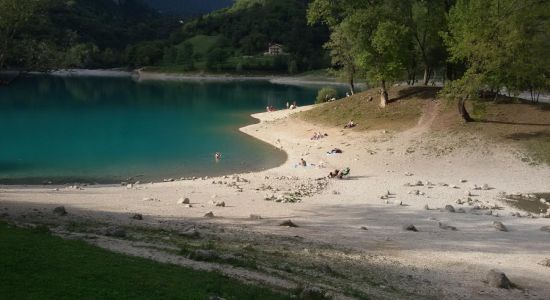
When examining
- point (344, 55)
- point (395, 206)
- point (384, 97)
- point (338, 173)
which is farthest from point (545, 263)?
point (344, 55)

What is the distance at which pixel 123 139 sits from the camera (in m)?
58.0

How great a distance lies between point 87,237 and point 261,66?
602ft

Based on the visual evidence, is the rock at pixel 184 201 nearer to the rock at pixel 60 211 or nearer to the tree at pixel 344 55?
the rock at pixel 60 211

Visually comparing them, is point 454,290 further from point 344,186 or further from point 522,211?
point 344,186

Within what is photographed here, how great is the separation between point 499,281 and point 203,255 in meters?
9.91

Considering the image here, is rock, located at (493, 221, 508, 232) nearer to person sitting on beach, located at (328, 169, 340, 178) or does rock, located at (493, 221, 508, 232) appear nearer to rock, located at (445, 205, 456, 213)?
rock, located at (445, 205, 456, 213)

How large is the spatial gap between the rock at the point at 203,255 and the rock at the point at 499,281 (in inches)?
368

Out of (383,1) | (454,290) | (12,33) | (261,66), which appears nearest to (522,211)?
(454,290)

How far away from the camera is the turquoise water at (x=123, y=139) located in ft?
139

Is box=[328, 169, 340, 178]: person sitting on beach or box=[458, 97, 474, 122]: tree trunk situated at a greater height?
box=[458, 97, 474, 122]: tree trunk

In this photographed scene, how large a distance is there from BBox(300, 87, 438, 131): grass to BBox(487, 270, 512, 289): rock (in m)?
33.8

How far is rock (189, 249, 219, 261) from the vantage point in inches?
Answer: 646

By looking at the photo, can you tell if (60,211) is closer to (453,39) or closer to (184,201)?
(184,201)

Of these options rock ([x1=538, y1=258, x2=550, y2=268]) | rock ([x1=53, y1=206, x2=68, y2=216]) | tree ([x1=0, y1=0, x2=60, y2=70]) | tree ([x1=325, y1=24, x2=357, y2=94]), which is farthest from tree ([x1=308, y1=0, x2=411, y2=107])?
rock ([x1=53, y1=206, x2=68, y2=216])
